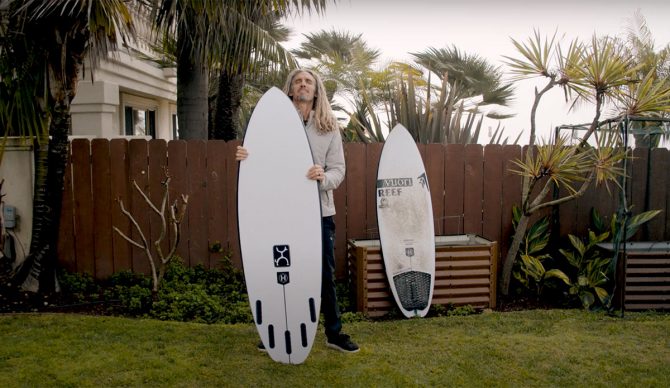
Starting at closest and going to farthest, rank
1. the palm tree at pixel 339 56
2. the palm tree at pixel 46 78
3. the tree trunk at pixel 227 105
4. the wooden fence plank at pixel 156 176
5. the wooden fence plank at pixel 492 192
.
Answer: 1. the palm tree at pixel 46 78
2. the wooden fence plank at pixel 156 176
3. the wooden fence plank at pixel 492 192
4. the tree trunk at pixel 227 105
5. the palm tree at pixel 339 56

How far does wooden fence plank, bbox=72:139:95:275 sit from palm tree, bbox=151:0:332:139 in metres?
1.30

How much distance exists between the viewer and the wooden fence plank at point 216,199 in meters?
4.38

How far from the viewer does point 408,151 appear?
3.96 m

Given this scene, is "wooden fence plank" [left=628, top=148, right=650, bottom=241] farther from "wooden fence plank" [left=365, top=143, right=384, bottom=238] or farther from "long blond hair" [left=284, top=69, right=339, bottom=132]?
"long blond hair" [left=284, top=69, right=339, bottom=132]

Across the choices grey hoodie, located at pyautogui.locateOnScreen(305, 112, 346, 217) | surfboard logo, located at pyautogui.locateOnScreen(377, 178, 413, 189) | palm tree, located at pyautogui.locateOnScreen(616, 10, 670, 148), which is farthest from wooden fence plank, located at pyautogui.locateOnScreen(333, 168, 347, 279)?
palm tree, located at pyautogui.locateOnScreen(616, 10, 670, 148)

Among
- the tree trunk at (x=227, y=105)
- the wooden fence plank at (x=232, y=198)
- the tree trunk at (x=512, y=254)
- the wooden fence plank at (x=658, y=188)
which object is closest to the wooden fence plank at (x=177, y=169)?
the wooden fence plank at (x=232, y=198)

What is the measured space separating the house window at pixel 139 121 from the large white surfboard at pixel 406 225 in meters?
7.15

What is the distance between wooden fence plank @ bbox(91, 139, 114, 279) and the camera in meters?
4.25

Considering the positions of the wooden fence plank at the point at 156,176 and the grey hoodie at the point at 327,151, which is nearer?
the grey hoodie at the point at 327,151

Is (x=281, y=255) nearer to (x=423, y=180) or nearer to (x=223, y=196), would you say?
(x=423, y=180)

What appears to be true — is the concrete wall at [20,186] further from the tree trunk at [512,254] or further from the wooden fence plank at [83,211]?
the tree trunk at [512,254]

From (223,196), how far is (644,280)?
11.1 ft

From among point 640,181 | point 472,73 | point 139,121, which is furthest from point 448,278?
point 139,121

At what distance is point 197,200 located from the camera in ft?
14.4
